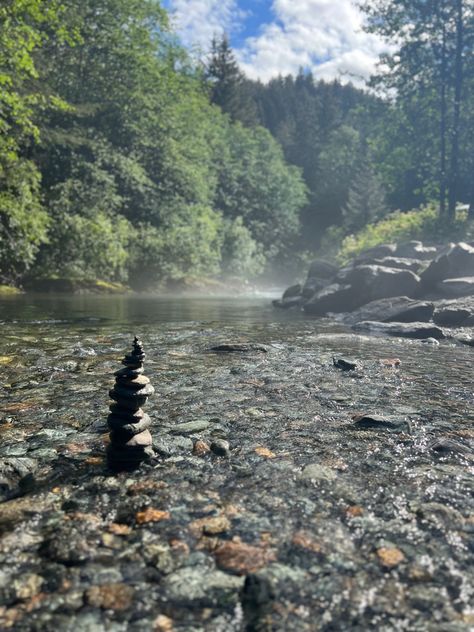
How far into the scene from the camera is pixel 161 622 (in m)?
1.88

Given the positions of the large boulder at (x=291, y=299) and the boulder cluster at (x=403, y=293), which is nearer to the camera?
the boulder cluster at (x=403, y=293)

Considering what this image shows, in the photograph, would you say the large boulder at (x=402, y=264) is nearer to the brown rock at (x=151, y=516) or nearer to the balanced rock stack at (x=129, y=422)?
the balanced rock stack at (x=129, y=422)

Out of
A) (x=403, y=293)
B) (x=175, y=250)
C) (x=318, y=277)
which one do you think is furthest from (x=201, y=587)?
(x=175, y=250)

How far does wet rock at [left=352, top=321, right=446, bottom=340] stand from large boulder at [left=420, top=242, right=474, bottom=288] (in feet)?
23.3

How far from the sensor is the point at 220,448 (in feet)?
12.0

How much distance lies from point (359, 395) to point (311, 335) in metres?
6.01

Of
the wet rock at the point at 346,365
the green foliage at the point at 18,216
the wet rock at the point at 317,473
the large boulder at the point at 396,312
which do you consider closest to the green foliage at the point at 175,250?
the green foliage at the point at 18,216

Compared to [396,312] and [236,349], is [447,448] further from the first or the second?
[396,312]

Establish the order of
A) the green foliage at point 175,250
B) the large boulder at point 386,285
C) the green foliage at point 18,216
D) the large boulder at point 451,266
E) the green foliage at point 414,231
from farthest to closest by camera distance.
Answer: the green foliage at point 175,250, the green foliage at point 414,231, the green foliage at point 18,216, the large boulder at point 386,285, the large boulder at point 451,266

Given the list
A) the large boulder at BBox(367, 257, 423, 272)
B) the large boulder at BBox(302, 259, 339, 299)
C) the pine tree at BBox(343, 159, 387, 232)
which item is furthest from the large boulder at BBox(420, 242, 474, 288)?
the pine tree at BBox(343, 159, 387, 232)

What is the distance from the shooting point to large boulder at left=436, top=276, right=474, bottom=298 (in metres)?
17.1

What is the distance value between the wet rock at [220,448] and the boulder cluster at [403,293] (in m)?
12.1

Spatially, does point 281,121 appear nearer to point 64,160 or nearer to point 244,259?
point 244,259

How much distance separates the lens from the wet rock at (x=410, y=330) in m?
11.7
